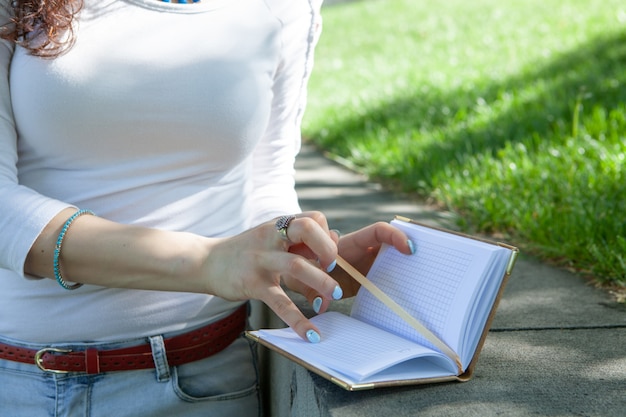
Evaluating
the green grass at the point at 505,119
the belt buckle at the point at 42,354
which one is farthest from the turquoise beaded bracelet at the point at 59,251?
the green grass at the point at 505,119

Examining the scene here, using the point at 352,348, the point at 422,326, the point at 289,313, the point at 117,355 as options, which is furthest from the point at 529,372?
the point at 117,355

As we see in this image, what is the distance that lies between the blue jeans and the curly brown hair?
1.90 ft

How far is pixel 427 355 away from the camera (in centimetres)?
144

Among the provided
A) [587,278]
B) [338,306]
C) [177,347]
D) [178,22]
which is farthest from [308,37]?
[587,278]

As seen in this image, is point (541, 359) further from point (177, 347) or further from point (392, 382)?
point (177, 347)

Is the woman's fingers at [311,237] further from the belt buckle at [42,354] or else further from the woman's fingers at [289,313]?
the belt buckle at [42,354]

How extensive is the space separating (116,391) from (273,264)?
1.68ft

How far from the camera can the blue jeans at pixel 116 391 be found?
1683mm

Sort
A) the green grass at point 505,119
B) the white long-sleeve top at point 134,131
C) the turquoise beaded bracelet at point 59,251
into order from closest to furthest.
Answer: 1. the turquoise beaded bracelet at point 59,251
2. the white long-sleeve top at point 134,131
3. the green grass at point 505,119

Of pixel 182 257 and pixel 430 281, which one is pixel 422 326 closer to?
pixel 430 281

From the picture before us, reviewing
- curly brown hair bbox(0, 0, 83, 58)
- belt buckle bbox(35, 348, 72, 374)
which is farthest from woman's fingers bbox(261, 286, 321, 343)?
curly brown hair bbox(0, 0, 83, 58)

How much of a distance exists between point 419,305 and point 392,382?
7.4 inches

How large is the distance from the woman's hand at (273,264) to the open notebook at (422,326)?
0.32 feet

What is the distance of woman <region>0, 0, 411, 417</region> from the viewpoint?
1514 millimetres
